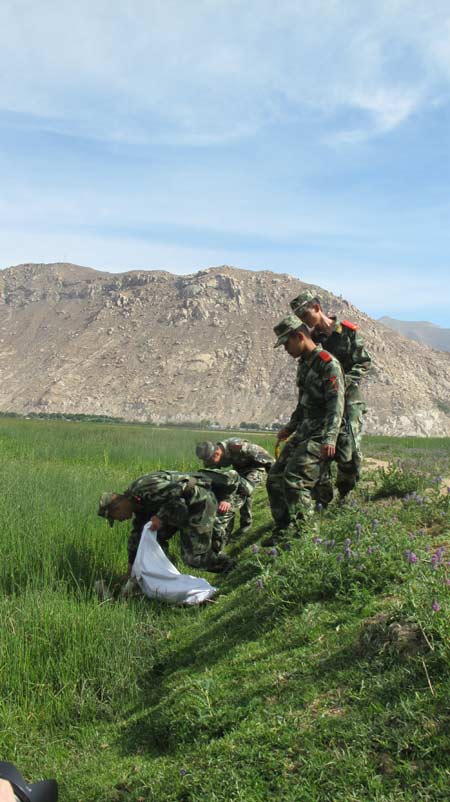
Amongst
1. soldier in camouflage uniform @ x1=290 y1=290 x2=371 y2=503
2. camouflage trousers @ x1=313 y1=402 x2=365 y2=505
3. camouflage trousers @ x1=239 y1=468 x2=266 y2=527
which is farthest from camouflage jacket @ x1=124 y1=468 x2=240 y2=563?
camouflage trousers @ x1=239 y1=468 x2=266 y2=527

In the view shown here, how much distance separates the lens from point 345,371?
6645 mm

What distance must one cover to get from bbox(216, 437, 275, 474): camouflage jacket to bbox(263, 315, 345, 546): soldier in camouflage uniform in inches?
53.9

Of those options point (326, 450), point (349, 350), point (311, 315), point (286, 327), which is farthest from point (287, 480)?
point (349, 350)

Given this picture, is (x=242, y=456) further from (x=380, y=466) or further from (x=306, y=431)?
(x=380, y=466)

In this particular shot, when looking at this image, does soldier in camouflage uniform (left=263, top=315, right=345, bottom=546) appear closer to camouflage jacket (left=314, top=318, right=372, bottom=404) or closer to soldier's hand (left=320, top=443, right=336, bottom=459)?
soldier's hand (left=320, top=443, right=336, bottom=459)

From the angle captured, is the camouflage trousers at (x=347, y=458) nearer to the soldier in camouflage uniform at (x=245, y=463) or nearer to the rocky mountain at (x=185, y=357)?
the soldier in camouflage uniform at (x=245, y=463)

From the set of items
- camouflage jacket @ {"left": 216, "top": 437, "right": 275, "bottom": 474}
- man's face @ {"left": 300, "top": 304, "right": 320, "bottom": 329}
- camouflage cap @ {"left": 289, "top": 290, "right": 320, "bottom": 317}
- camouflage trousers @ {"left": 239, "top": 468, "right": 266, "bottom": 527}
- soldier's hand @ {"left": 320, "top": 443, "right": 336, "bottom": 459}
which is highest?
camouflage cap @ {"left": 289, "top": 290, "right": 320, "bottom": 317}

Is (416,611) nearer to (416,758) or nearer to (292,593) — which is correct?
(416,758)

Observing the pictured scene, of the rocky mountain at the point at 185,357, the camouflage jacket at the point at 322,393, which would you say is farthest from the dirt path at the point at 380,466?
the rocky mountain at the point at 185,357

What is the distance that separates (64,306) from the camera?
9300 centimetres

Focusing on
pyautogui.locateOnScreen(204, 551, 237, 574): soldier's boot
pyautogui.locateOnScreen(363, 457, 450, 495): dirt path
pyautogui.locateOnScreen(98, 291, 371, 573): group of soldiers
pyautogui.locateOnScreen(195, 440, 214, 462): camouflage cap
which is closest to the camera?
pyautogui.locateOnScreen(98, 291, 371, 573): group of soldiers

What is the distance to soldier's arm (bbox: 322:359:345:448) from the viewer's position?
5.32 metres

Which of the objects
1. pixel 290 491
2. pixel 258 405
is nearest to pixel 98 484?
pixel 290 491

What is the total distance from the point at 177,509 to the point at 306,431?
1274 millimetres
